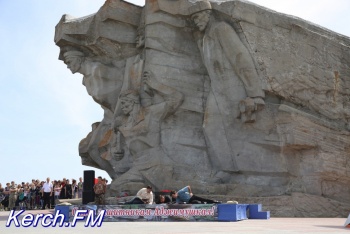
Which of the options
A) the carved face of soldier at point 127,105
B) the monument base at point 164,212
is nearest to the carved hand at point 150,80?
the carved face of soldier at point 127,105

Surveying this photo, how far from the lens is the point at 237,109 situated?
14258 mm

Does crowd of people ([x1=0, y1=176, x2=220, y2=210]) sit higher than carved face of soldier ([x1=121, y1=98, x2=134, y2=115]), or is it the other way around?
carved face of soldier ([x1=121, y1=98, x2=134, y2=115])

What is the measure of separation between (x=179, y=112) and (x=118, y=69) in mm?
3329

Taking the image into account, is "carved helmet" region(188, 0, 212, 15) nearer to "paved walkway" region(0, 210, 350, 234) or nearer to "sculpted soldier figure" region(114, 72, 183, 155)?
"sculpted soldier figure" region(114, 72, 183, 155)

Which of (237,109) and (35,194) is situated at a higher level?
(237,109)

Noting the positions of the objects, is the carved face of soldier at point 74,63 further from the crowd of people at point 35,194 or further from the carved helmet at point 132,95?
the crowd of people at point 35,194

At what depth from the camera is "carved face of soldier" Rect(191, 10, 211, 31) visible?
14758mm

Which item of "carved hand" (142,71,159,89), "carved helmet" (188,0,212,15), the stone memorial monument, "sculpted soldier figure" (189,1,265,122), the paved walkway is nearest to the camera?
the paved walkway

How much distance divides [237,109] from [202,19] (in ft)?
9.31

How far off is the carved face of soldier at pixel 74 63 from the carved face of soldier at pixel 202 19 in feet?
16.7

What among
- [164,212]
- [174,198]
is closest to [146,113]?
[174,198]

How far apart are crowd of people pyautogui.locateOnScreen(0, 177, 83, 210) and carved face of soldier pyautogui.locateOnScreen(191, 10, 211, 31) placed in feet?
23.8

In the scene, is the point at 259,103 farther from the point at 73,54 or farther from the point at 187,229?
the point at 73,54

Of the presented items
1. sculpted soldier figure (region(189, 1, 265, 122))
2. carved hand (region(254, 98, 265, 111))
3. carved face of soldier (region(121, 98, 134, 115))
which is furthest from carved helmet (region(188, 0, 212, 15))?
carved face of soldier (region(121, 98, 134, 115))
